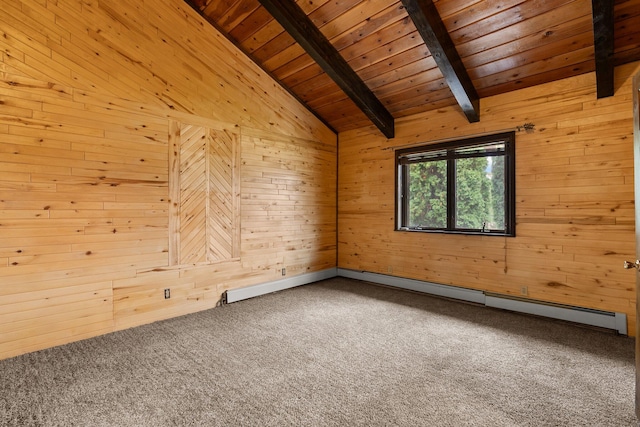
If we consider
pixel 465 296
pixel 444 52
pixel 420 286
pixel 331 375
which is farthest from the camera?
pixel 420 286

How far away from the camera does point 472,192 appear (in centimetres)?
434

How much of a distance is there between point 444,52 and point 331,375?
332cm

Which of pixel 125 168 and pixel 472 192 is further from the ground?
pixel 125 168

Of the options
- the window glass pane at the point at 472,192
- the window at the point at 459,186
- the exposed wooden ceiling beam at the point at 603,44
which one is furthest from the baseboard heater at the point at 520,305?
the exposed wooden ceiling beam at the point at 603,44

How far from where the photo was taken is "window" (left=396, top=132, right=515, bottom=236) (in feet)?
13.2

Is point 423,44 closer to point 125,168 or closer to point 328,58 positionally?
point 328,58

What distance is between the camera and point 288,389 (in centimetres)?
219

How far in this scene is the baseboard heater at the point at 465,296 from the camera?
10.8 ft

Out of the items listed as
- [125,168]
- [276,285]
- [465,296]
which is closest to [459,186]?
[465,296]

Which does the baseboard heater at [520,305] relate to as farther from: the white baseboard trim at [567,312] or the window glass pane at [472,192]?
the window glass pane at [472,192]

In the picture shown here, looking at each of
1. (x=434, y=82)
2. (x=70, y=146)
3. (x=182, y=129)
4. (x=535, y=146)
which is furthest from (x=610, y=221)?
(x=70, y=146)

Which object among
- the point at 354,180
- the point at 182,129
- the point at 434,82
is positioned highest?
the point at 434,82

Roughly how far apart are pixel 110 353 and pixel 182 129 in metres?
2.47

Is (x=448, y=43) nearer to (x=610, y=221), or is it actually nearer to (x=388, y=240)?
(x=610, y=221)
